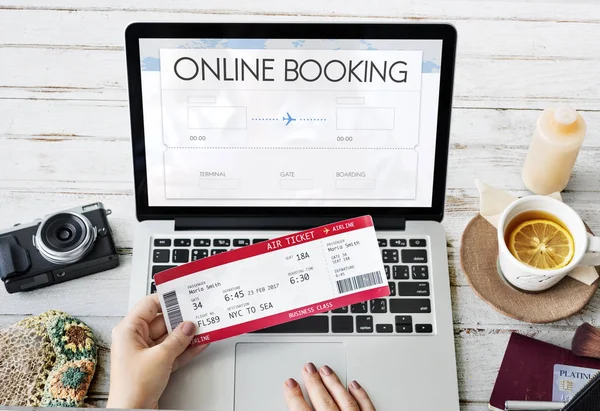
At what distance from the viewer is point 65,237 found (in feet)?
2.97

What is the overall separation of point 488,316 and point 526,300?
0.17 ft

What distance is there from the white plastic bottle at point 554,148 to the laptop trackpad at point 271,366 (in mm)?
338

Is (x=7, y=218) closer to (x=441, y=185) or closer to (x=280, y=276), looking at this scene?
(x=280, y=276)

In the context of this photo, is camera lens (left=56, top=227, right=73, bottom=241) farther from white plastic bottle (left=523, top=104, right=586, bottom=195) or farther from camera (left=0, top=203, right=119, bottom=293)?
white plastic bottle (left=523, top=104, right=586, bottom=195)

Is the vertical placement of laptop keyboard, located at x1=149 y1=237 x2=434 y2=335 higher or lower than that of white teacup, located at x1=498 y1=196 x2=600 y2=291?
lower

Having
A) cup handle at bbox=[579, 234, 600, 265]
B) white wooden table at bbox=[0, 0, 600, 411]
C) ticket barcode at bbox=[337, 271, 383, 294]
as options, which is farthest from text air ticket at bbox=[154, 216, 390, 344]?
cup handle at bbox=[579, 234, 600, 265]

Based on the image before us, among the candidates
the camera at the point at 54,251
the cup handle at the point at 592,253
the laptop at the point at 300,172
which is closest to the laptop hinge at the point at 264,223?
the laptop at the point at 300,172

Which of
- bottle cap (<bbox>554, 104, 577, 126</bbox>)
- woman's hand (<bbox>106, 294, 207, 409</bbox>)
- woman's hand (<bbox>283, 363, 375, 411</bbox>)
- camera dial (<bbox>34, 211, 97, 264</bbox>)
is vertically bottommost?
woman's hand (<bbox>283, 363, 375, 411</bbox>)

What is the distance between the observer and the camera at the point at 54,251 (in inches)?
35.1

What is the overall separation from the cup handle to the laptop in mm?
159

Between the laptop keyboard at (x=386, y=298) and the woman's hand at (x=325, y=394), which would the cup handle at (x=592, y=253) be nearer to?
the laptop keyboard at (x=386, y=298)

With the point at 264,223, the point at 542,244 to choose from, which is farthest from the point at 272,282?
the point at 542,244

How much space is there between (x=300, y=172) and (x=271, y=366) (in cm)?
23

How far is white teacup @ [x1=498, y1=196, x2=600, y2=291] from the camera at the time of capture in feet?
2.66
